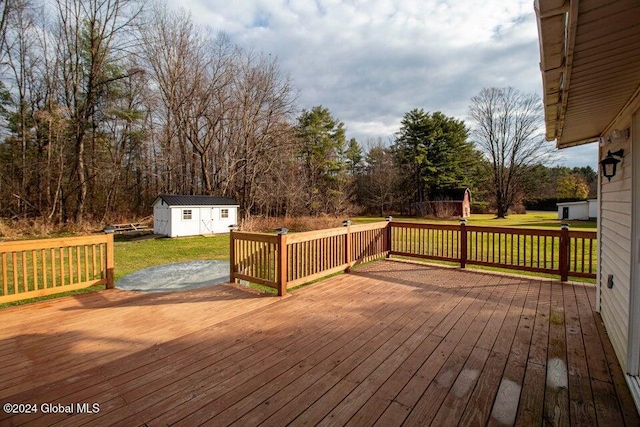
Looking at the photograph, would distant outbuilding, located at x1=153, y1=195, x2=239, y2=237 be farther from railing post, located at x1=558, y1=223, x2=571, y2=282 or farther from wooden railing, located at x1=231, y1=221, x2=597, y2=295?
railing post, located at x1=558, y1=223, x2=571, y2=282

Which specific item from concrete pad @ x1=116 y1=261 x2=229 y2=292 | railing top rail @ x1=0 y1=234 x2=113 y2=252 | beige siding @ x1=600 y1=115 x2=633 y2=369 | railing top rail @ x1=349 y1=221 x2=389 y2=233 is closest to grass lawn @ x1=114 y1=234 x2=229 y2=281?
concrete pad @ x1=116 y1=261 x2=229 y2=292

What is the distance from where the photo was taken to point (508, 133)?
24.1 metres

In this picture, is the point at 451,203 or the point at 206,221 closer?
the point at 206,221

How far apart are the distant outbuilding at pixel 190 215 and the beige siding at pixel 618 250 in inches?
503

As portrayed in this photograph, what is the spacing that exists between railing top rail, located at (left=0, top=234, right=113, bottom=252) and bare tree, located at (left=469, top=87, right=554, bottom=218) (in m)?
25.7

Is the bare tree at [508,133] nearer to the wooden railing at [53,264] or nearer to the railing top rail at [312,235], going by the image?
the railing top rail at [312,235]

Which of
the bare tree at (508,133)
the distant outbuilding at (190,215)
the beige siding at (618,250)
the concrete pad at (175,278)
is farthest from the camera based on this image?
the bare tree at (508,133)

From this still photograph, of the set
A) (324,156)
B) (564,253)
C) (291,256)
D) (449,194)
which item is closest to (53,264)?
(291,256)

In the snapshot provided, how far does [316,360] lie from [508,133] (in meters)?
27.7

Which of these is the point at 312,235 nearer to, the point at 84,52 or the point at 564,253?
the point at 564,253

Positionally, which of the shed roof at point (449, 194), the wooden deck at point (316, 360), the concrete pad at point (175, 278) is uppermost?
the shed roof at point (449, 194)

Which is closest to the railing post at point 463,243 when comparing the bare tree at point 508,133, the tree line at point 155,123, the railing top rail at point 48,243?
the railing top rail at point 48,243

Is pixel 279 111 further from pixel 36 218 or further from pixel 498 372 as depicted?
pixel 498 372

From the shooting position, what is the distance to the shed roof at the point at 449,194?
25.2m
